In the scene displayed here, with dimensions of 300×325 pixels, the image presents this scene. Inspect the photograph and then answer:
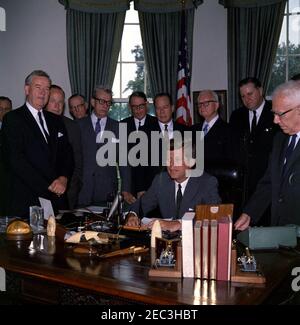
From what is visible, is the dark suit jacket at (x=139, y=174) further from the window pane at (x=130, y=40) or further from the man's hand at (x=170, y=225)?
the window pane at (x=130, y=40)

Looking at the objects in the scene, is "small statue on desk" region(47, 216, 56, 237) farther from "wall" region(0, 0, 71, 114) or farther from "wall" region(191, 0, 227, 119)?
"wall" region(0, 0, 71, 114)

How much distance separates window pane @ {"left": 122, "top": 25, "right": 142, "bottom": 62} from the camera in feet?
24.6

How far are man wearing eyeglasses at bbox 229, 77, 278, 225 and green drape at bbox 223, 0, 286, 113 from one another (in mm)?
2277

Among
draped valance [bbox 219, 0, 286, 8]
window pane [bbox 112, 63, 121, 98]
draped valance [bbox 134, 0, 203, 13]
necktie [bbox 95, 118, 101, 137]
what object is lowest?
necktie [bbox 95, 118, 101, 137]

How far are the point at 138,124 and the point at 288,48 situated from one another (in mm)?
3180

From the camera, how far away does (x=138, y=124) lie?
4891 millimetres

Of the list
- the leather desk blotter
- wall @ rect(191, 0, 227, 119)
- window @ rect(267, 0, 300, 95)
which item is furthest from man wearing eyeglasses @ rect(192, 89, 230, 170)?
window @ rect(267, 0, 300, 95)

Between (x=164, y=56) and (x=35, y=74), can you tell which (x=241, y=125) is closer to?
(x=35, y=74)

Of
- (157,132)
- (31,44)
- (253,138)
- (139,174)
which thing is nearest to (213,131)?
(253,138)

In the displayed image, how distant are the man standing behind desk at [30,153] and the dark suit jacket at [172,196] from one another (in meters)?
0.64

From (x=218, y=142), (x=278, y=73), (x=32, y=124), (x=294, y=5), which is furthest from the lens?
(x=278, y=73)

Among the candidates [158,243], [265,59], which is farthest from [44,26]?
[158,243]

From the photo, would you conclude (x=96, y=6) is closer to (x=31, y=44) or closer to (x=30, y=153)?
(x=31, y=44)
